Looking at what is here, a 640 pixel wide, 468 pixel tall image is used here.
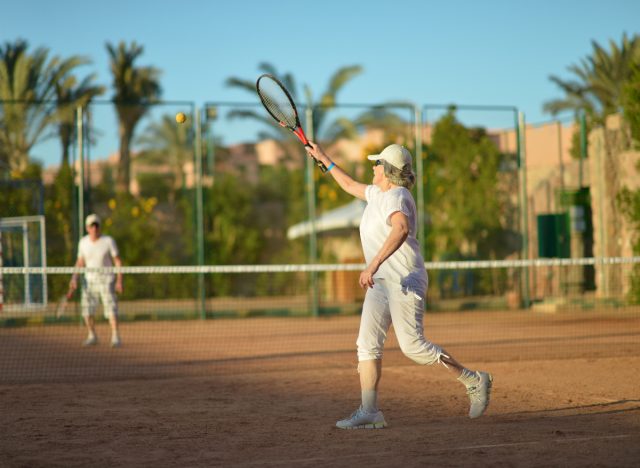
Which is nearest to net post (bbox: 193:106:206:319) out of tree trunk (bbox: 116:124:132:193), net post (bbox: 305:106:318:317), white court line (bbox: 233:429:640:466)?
net post (bbox: 305:106:318:317)

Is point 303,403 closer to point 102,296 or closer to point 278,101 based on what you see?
point 278,101

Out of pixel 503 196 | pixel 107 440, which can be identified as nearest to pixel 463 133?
pixel 503 196

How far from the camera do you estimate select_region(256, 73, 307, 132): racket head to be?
8.40m

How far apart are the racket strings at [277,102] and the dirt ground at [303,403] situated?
2464mm

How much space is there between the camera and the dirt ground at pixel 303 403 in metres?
6.12

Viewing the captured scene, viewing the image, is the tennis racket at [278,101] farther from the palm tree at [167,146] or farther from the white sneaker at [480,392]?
the palm tree at [167,146]

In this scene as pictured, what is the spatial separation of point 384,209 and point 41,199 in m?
14.5

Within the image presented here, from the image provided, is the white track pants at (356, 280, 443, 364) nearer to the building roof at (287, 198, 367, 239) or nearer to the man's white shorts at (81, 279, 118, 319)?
the man's white shorts at (81, 279, 118, 319)

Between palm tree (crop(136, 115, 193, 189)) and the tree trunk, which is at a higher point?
palm tree (crop(136, 115, 193, 189))

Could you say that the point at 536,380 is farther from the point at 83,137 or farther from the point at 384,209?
the point at 83,137

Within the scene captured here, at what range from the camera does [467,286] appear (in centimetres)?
2331

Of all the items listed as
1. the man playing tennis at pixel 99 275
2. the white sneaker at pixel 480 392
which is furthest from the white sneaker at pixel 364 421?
the man playing tennis at pixel 99 275

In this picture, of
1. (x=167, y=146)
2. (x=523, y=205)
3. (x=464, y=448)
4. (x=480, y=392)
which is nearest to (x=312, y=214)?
(x=523, y=205)

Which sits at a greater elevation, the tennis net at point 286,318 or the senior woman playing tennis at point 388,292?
the senior woman playing tennis at point 388,292
